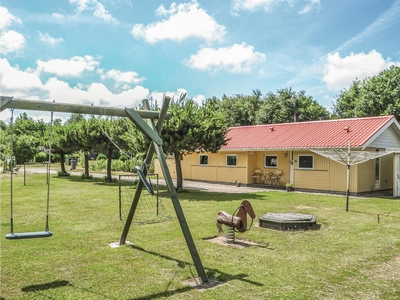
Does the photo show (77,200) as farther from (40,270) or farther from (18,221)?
(40,270)

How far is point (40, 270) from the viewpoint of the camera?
5945 millimetres

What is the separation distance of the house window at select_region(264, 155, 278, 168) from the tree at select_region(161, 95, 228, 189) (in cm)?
532

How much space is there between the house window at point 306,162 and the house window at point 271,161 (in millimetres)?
1963

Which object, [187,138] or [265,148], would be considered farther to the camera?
[265,148]

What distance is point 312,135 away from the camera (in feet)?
69.1

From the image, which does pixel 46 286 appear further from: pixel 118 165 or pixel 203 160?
pixel 118 165

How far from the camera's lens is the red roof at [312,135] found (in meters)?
18.6

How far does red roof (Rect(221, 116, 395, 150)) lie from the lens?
18.6m

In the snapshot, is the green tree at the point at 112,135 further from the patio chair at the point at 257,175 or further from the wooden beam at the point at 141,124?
the wooden beam at the point at 141,124

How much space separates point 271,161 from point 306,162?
2811mm

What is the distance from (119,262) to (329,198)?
41.2ft

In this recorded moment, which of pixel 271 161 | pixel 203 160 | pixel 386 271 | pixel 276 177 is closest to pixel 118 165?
pixel 203 160

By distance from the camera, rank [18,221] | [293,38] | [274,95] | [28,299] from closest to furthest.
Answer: [28,299] → [18,221] → [293,38] → [274,95]

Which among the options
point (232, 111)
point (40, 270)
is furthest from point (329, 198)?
point (232, 111)
